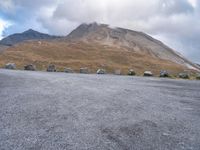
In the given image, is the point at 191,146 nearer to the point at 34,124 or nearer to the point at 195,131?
the point at 195,131

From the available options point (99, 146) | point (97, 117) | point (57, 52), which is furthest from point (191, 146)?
point (57, 52)

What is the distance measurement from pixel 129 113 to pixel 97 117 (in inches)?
76.0

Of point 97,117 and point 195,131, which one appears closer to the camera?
point 195,131

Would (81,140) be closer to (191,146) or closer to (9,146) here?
(9,146)

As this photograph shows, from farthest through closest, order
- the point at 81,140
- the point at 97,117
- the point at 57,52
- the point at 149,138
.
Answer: the point at 57,52 < the point at 97,117 < the point at 149,138 < the point at 81,140

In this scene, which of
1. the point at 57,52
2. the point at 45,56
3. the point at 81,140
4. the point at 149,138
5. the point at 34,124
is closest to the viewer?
the point at 81,140

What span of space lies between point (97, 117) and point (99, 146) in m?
3.42

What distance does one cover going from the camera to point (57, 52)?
468 ft

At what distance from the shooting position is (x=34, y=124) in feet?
36.2

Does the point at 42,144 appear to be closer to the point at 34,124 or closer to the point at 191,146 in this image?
the point at 34,124

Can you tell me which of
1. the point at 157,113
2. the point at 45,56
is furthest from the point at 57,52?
the point at 157,113

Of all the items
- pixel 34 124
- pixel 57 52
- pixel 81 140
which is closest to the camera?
pixel 81 140

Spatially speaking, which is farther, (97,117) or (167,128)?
(97,117)

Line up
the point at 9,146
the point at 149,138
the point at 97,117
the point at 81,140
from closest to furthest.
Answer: the point at 9,146 → the point at 81,140 → the point at 149,138 → the point at 97,117
